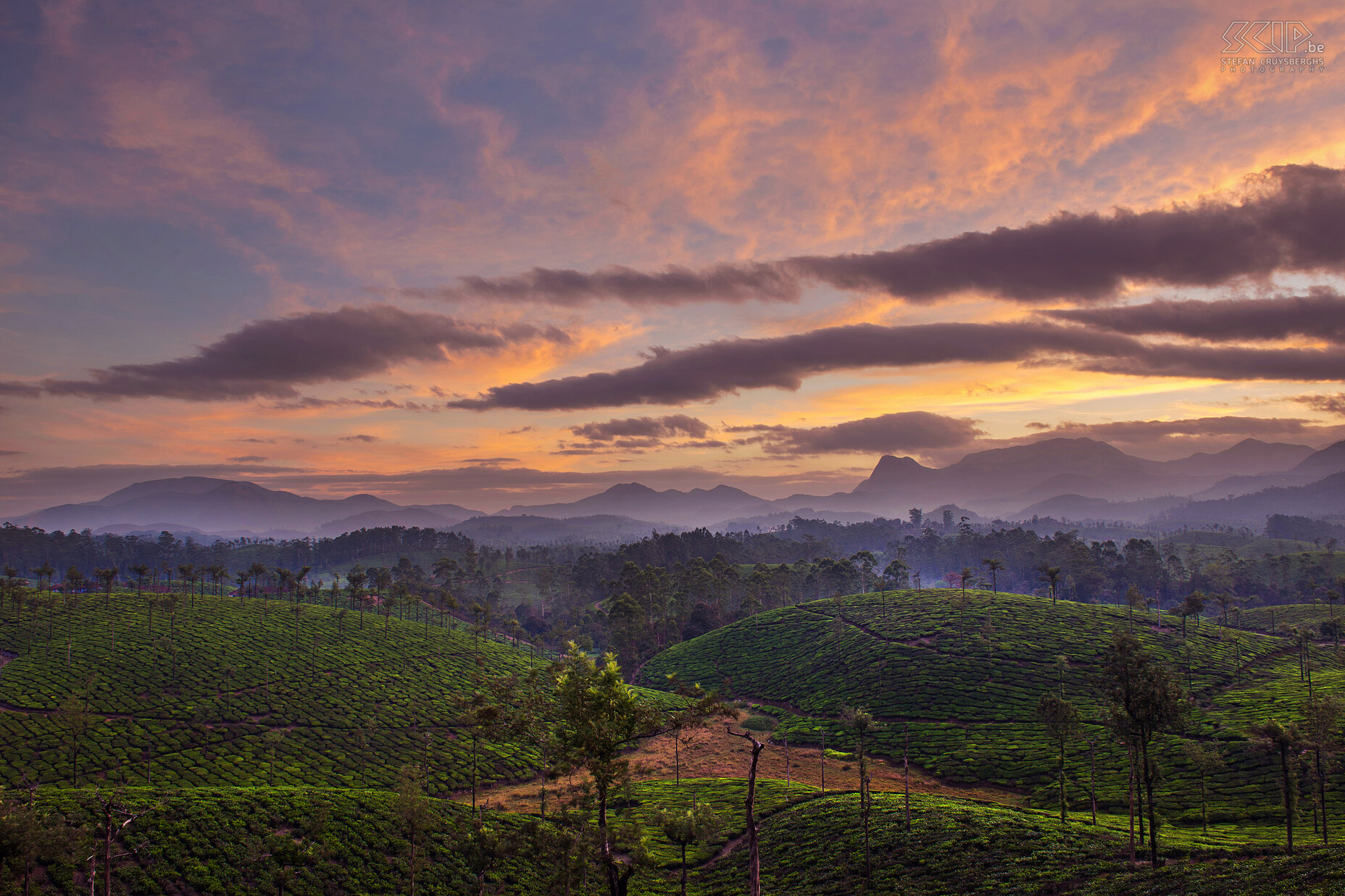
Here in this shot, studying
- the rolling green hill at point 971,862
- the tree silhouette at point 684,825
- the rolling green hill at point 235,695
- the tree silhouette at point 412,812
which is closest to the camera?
the rolling green hill at point 971,862

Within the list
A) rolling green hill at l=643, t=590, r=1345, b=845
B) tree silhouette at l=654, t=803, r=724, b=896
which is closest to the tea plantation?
rolling green hill at l=643, t=590, r=1345, b=845

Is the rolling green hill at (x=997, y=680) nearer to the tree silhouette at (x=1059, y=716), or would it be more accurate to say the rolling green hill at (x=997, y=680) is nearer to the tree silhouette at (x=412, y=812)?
the tree silhouette at (x=1059, y=716)

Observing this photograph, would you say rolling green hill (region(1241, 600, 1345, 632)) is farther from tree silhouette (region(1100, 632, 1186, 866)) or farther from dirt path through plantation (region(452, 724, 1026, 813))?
tree silhouette (region(1100, 632, 1186, 866))

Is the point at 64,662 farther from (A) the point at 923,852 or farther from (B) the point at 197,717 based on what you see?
(A) the point at 923,852

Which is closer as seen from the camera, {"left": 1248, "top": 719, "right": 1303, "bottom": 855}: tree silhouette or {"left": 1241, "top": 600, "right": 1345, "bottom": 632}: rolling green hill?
{"left": 1248, "top": 719, "right": 1303, "bottom": 855}: tree silhouette

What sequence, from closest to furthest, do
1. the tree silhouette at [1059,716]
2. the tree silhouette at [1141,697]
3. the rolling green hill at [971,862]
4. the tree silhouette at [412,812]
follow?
the rolling green hill at [971,862] → the tree silhouette at [1141,697] → the tree silhouette at [412,812] → the tree silhouette at [1059,716]

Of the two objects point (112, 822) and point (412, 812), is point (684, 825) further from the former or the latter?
point (112, 822)

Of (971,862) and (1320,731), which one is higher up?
(1320,731)

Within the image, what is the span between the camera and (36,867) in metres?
38.5

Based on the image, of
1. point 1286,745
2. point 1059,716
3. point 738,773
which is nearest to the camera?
point 1286,745

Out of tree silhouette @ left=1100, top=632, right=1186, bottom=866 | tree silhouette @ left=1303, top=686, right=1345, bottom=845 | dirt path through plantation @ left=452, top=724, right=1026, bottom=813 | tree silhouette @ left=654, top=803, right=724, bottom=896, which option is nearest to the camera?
tree silhouette @ left=1100, top=632, right=1186, bottom=866

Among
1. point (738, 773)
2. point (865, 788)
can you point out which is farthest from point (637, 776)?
point (738, 773)

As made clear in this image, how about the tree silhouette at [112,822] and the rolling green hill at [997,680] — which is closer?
the tree silhouette at [112,822]

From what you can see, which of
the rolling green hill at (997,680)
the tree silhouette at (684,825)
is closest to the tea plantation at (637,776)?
the rolling green hill at (997,680)
